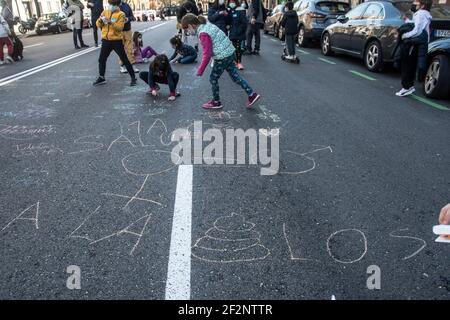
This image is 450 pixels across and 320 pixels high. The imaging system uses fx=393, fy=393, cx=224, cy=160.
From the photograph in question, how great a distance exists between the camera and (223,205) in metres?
3.33

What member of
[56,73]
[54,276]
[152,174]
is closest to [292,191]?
[152,174]

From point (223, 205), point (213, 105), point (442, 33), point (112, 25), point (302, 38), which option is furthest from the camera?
point (302, 38)

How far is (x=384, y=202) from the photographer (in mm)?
3391

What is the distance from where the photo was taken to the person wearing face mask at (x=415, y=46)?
689 cm

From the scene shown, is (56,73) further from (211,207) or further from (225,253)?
(225,253)

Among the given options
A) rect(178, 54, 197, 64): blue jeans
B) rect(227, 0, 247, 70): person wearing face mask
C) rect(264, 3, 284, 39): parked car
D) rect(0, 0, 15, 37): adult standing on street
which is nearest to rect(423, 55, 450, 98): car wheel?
rect(227, 0, 247, 70): person wearing face mask

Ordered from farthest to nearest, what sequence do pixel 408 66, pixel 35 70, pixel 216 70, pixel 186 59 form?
pixel 186 59, pixel 35 70, pixel 408 66, pixel 216 70

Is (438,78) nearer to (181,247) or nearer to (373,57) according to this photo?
(373,57)

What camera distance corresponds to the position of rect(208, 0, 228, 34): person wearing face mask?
9688 mm

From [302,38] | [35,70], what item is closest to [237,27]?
[35,70]

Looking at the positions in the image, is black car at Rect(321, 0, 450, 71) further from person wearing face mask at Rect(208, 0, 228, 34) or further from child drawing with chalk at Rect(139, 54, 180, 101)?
child drawing with chalk at Rect(139, 54, 180, 101)

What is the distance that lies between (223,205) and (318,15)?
40.7 feet

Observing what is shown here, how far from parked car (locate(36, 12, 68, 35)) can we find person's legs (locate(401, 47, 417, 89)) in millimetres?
26138

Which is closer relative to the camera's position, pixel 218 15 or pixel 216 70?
pixel 216 70
